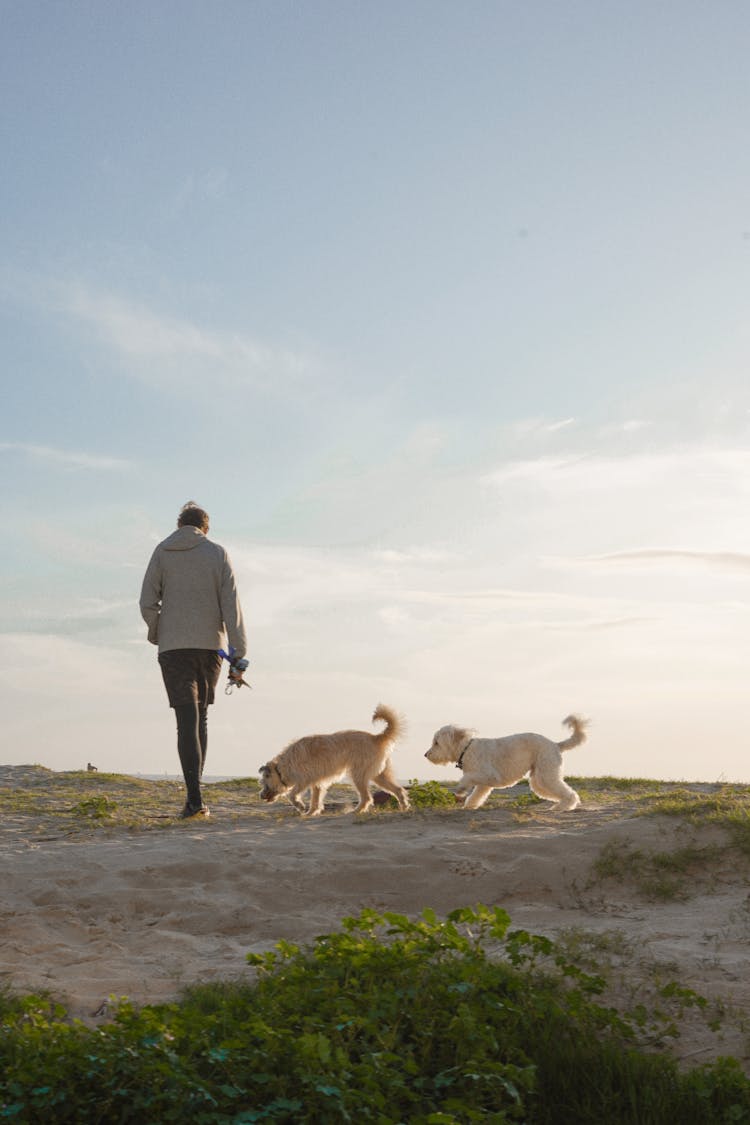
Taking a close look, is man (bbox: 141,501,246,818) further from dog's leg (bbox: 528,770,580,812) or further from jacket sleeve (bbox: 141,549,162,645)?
dog's leg (bbox: 528,770,580,812)

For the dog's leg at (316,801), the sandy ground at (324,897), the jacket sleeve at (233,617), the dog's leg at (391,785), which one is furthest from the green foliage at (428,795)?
the jacket sleeve at (233,617)

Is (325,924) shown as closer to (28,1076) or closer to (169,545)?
(28,1076)

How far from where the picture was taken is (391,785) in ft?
36.1

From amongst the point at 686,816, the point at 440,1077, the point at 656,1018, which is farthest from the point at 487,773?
→ the point at 440,1077

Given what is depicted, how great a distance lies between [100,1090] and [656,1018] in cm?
252

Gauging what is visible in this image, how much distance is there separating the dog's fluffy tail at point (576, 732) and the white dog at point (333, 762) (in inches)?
72.6

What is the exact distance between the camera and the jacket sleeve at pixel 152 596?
11.0 metres

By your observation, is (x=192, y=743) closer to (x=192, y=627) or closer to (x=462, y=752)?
(x=192, y=627)

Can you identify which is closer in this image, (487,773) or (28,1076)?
(28,1076)

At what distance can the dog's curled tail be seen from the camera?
1080cm

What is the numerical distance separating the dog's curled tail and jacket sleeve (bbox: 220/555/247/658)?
1.64 m

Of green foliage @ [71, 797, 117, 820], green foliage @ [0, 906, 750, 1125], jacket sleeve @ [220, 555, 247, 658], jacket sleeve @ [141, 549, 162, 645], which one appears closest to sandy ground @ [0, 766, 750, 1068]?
green foliage @ [0, 906, 750, 1125]

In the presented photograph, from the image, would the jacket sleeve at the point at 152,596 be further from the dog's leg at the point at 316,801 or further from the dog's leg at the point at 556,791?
the dog's leg at the point at 556,791

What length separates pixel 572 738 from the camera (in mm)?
10789
